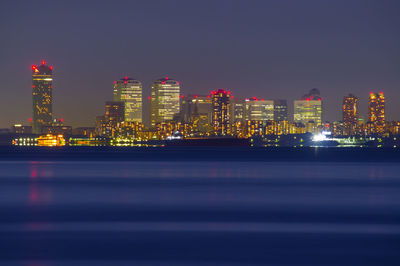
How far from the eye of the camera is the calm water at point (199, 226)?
13797 millimetres

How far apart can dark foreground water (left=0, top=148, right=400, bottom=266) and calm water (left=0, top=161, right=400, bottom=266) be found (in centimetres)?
3

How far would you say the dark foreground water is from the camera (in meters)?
13.8

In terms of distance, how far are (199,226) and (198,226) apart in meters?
0.03

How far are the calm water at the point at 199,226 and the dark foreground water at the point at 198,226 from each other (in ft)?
0.09

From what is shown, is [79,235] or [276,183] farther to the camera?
[276,183]

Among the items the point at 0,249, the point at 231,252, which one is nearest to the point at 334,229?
the point at 231,252

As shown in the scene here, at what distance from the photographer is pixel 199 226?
19094 mm

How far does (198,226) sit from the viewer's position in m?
19.1

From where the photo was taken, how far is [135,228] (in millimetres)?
18219

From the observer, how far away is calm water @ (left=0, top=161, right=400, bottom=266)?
13.8 meters

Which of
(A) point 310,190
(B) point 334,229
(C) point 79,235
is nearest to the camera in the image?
(C) point 79,235

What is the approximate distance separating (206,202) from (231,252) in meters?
12.6

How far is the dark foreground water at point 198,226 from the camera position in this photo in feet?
45.3

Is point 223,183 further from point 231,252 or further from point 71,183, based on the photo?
point 231,252
